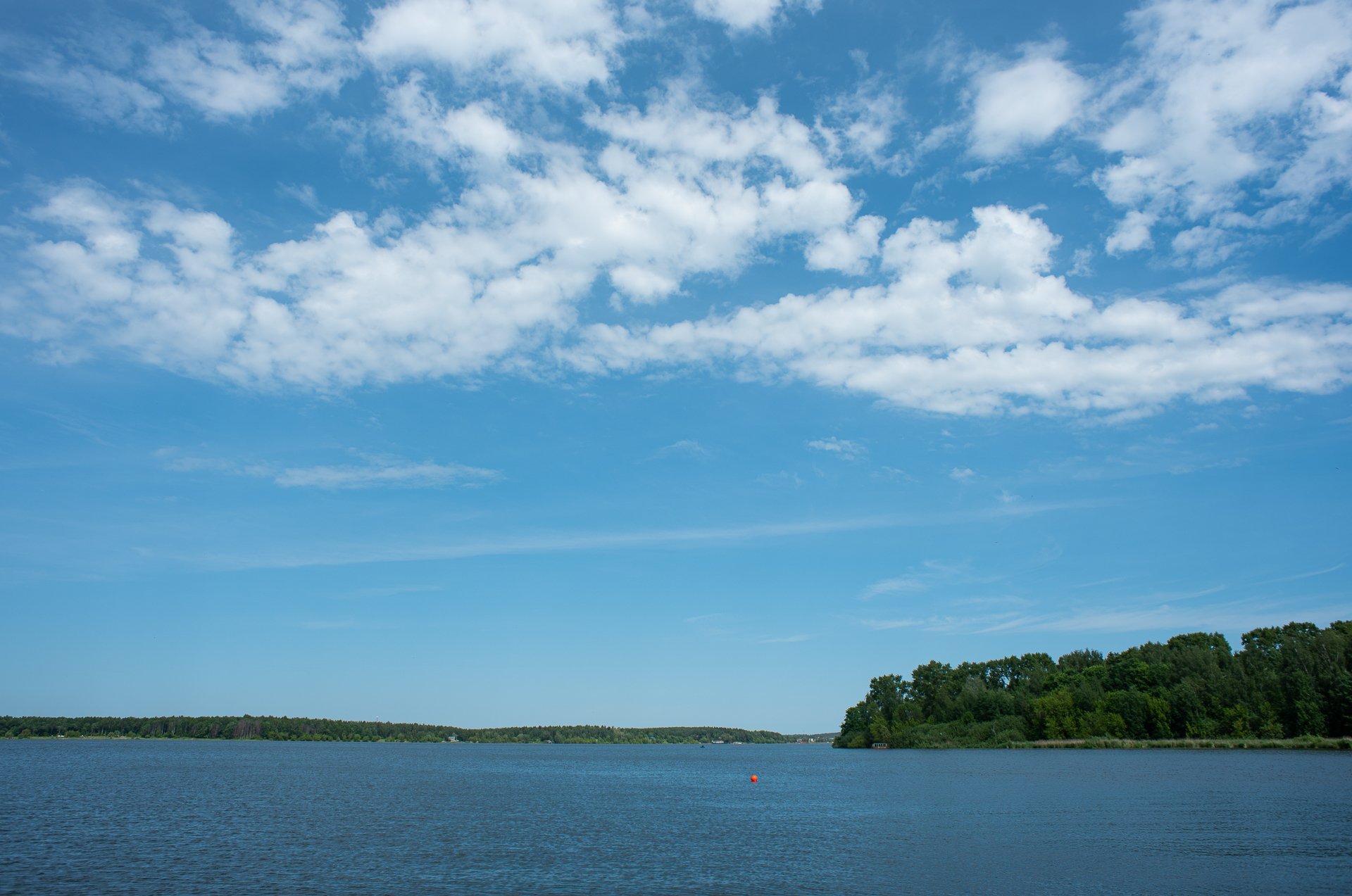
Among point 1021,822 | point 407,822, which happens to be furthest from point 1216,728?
point 407,822

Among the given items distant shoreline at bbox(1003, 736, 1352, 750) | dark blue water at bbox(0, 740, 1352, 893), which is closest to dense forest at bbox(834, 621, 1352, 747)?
distant shoreline at bbox(1003, 736, 1352, 750)

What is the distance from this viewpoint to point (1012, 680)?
189 m

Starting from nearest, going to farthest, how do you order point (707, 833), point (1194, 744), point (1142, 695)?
point (707, 833) → point (1194, 744) → point (1142, 695)

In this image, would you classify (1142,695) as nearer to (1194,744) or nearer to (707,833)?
(1194,744)

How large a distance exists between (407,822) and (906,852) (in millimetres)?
31807

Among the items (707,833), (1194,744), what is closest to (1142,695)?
(1194,744)

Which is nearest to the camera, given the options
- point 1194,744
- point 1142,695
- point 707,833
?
point 707,833

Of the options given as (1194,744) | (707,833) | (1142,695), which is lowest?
(707,833)

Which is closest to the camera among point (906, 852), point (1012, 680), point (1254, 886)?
point (1254, 886)

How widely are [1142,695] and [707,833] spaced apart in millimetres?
117249

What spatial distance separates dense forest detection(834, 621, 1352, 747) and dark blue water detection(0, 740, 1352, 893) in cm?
3067

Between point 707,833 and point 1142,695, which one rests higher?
point 1142,695

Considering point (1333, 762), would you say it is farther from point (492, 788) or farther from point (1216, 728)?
point (492, 788)

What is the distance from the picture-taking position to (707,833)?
158 feet
